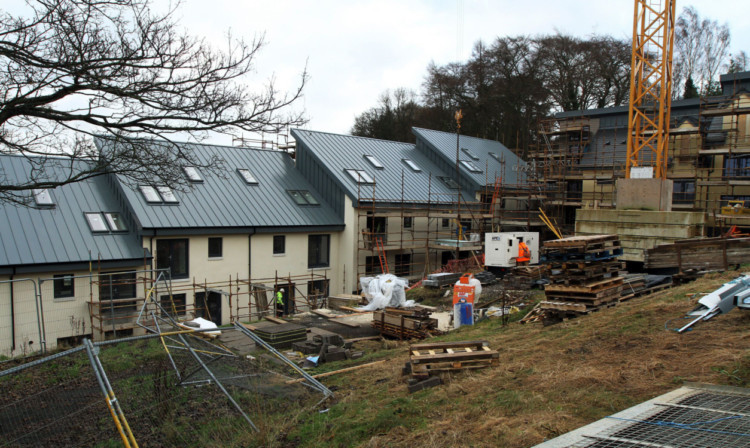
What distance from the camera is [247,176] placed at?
26406 mm

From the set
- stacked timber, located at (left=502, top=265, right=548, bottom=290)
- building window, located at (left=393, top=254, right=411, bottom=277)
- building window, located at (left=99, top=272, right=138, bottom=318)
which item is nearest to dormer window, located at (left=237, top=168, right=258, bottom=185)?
building window, located at (left=99, top=272, right=138, bottom=318)

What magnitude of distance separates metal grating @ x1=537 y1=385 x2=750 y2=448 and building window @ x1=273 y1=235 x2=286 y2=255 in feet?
65.6

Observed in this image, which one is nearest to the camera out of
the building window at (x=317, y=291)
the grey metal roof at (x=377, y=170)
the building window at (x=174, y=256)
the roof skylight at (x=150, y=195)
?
the building window at (x=174, y=256)

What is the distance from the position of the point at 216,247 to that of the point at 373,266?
28.4 ft

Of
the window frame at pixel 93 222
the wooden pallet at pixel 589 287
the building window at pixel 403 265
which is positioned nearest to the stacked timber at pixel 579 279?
the wooden pallet at pixel 589 287

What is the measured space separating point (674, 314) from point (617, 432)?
22.3 ft

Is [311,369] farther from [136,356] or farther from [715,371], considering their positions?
[715,371]

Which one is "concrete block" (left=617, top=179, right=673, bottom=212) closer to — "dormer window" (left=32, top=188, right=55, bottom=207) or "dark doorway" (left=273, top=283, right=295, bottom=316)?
"dark doorway" (left=273, top=283, right=295, bottom=316)

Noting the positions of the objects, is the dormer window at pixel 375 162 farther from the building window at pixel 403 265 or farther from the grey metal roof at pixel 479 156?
the grey metal roof at pixel 479 156

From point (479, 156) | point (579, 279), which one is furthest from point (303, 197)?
point (579, 279)

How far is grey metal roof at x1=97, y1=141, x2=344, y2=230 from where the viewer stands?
21.5 m

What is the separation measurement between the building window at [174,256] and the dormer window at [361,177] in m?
10.0

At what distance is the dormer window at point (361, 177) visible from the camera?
93.5 feet

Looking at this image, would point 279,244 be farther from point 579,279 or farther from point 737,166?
point 737,166
